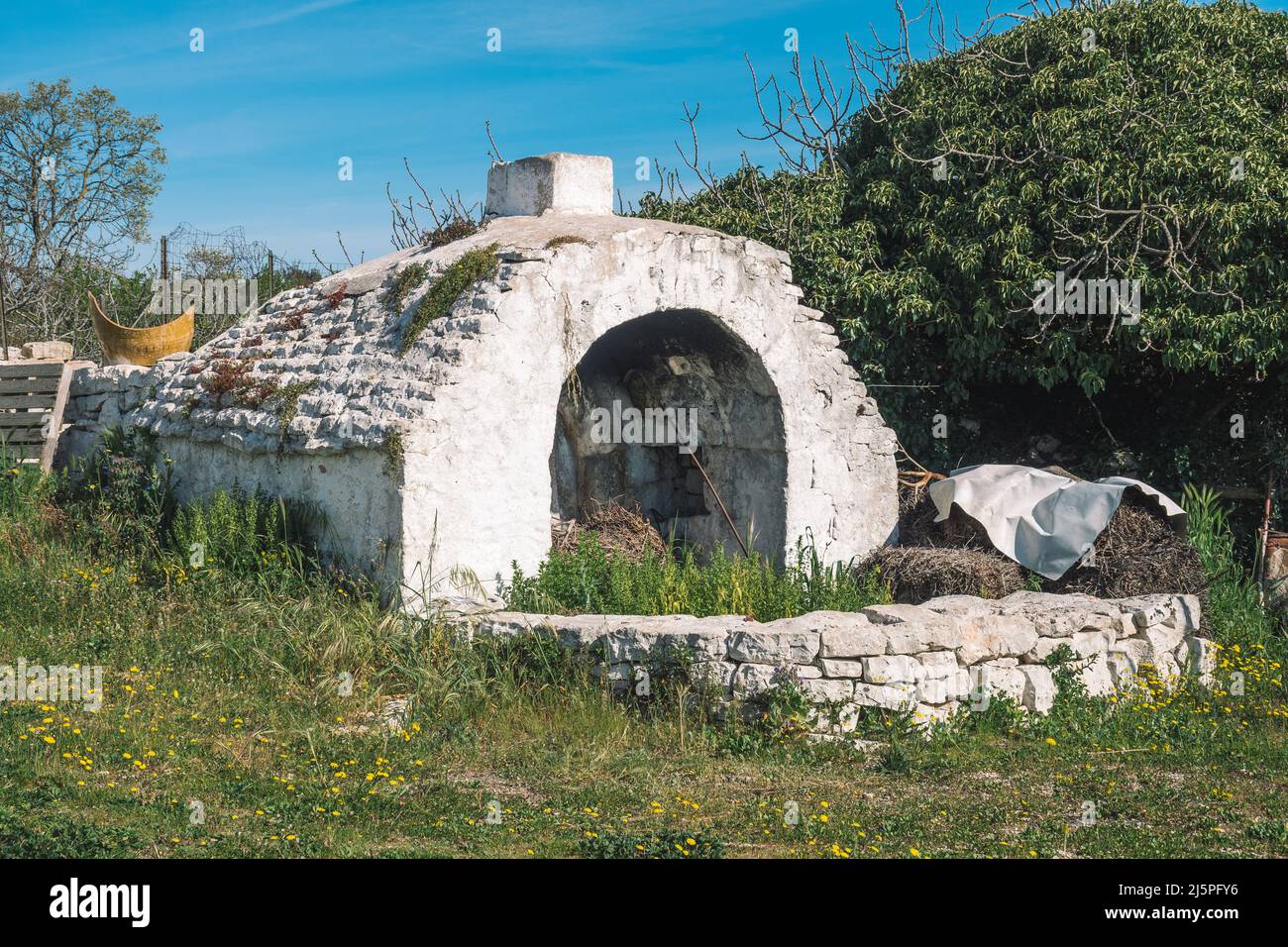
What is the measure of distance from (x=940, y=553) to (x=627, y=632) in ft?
11.6

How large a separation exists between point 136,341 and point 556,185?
15.0ft

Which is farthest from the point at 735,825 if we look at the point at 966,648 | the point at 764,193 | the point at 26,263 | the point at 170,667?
the point at 26,263

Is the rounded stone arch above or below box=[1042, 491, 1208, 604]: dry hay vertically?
above

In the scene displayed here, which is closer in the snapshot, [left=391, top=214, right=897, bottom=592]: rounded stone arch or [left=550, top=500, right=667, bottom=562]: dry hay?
[left=391, top=214, right=897, bottom=592]: rounded stone arch

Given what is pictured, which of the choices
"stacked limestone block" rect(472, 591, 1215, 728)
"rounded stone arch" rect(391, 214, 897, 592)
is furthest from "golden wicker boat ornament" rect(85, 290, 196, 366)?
"stacked limestone block" rect(472, 591, 1215, 728)

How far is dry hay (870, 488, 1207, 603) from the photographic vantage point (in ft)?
30.8

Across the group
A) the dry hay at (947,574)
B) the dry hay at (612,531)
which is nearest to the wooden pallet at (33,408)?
the dry hay at (612,531)

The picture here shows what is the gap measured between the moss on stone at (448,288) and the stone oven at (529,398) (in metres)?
0.02

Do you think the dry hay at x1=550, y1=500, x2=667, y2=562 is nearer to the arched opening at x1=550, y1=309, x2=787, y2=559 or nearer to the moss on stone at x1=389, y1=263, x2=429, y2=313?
the arched opening at x1=550, y1=309, x2=787, y2=559

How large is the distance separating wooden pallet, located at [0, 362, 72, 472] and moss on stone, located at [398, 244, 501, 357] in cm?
455

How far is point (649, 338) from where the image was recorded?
34.8 ft

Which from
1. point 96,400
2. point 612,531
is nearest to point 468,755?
point 612,531

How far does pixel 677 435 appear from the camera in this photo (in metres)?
11.1

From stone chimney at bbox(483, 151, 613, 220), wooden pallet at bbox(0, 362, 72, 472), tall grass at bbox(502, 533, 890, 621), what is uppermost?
stone chimney at bbox(483, 151, 613, 220)
